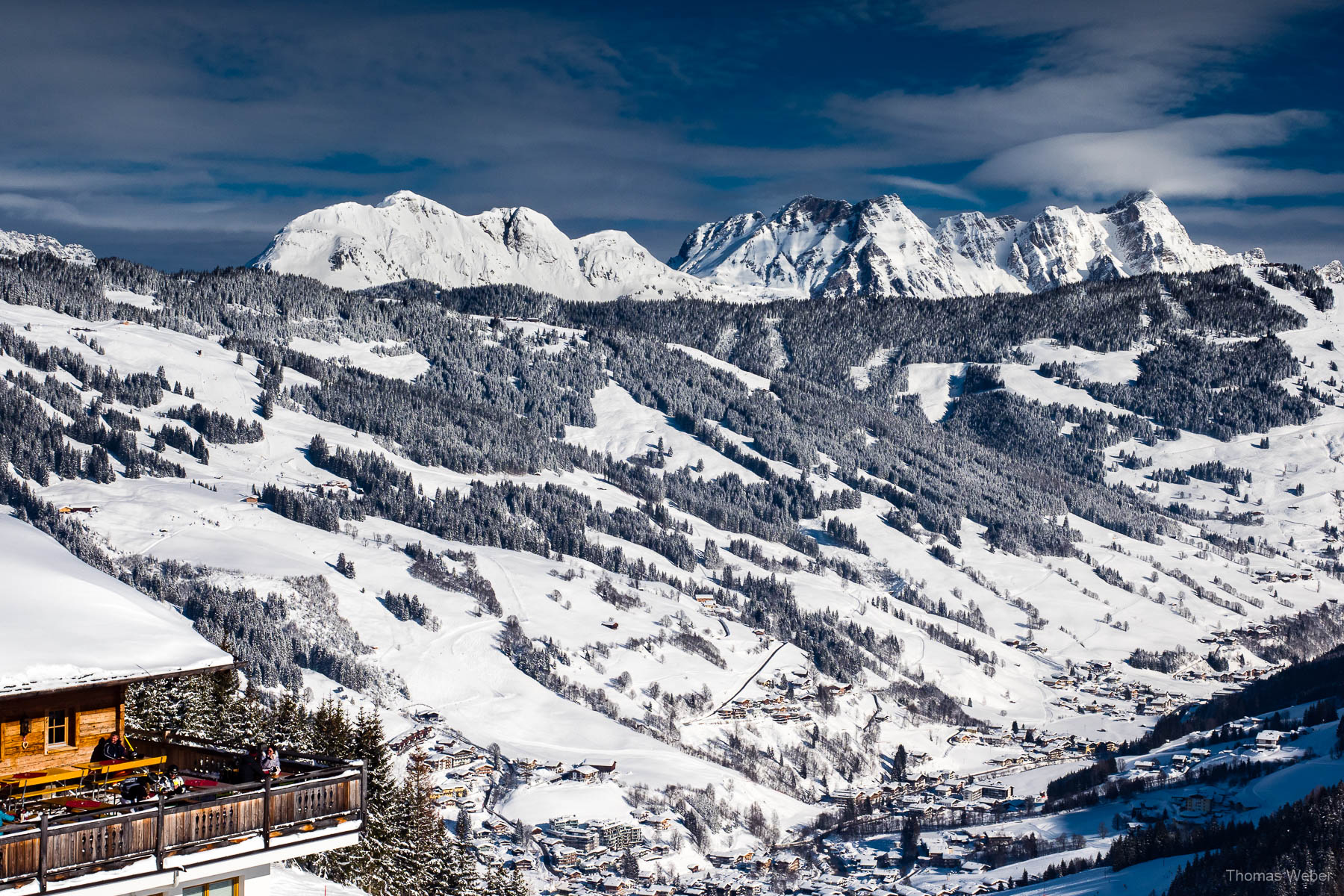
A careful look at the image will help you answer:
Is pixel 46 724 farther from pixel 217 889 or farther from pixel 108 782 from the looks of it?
→ pixel 217 889

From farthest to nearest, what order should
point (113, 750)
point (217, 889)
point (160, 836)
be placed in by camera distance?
point (113, 750) → point (217, 889) → point (160, 836)

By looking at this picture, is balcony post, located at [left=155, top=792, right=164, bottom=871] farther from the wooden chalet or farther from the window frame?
the window frame

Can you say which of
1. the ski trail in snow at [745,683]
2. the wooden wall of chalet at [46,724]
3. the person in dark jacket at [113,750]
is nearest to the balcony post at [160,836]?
the person in dark jacket at [113,750]

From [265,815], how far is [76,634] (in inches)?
179

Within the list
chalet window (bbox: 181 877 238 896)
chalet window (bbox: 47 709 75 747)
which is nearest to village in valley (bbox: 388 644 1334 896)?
chalet window (bbox: 181 877 238 896)

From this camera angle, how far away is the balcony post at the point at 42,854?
19.3m

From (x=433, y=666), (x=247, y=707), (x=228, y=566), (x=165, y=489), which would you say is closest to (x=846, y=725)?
(x=433, y=666)

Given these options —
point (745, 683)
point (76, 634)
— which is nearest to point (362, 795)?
point (76, 634)

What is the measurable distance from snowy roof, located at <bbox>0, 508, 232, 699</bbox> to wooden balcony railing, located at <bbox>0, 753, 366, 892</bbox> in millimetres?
2300

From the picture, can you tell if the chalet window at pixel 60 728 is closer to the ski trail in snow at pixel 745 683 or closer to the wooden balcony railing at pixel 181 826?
the wooden balcony railing at pixel 181 826

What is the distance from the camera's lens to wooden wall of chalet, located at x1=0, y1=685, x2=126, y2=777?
72.4 feet

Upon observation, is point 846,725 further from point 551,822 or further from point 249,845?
point 249,845

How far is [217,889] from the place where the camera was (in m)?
23.2

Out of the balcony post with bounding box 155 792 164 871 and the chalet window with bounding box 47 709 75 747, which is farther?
the chalet window with bounding box 47 709 75 747
